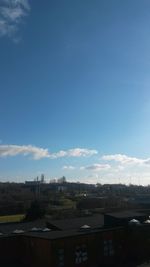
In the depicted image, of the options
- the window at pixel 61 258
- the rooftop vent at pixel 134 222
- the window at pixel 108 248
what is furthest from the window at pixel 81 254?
the rooftop vent at pixel 134 222

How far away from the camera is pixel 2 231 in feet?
155

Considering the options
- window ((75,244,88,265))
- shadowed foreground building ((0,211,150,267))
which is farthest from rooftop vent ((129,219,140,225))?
window ((75,244,88,265))

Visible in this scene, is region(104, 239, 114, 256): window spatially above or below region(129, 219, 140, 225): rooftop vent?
below

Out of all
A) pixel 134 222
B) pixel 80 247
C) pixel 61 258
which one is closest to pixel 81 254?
pixel 80 247

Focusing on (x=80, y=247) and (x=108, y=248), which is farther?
(x=108, y=248)

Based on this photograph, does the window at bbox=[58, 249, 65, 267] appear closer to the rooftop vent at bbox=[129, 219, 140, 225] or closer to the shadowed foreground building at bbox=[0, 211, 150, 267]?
the shadowed foreground building at bbox=[0, 211, 150, 267]

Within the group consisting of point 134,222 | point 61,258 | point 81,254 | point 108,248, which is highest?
point 134,222

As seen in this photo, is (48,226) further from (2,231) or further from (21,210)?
(21,210)

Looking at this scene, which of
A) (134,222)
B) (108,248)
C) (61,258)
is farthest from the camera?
(134,222)

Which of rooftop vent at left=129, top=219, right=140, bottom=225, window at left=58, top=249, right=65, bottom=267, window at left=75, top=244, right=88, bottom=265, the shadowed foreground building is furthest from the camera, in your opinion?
rooftop vent at left=129, top=219, right=140, bottom=225

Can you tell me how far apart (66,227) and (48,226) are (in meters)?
2.86

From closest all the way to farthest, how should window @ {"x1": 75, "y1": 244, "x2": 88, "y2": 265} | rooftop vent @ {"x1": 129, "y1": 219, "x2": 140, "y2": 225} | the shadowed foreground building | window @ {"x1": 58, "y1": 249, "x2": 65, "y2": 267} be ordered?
window @ {"x1": 58, "y1": 249, "x2": 65, "y2": 267}
the shadowed foreground building
window @ {"x1": 75, "y1": 244, "x2": 88, "y2": 265}
rooftop vent @ {"x1": 129, "y1": 219, "x2": 140, "y2": 225}

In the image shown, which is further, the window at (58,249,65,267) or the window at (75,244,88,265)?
the window at (75,244,88,265)

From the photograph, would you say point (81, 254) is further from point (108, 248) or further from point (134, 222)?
point (134, 222)
